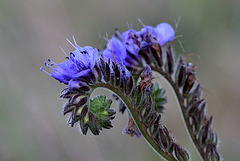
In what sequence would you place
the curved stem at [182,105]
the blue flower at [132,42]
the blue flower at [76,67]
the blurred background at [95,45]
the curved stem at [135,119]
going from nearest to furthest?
1. the blue flower at [76,67]
2. the curved stem at [135,119]
3. the blue flower at [132,42]
4. the curved stem at [182,105]
5. the blurred background at [95,45]

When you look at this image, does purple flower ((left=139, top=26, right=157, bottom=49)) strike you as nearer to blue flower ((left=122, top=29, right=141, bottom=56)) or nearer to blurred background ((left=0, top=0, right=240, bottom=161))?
blue flower ((left=122, top=29, right=141, bottom=56))

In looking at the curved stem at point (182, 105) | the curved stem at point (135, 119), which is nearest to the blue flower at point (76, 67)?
the curved stem at point (135, 119)

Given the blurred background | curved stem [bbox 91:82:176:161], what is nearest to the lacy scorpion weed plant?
curved stem [bbox 91:82:176:161]

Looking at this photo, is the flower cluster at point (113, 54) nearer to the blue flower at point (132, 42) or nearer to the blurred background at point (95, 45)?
the blue flower at point (132, 42)

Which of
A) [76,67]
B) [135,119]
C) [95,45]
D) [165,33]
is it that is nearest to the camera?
[76,67]

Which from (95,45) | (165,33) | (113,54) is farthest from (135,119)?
(95,45)

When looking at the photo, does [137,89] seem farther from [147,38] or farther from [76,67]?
[147,38]

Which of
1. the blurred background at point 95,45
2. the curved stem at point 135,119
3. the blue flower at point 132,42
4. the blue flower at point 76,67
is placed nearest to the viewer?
the blue flower at point 76,67
